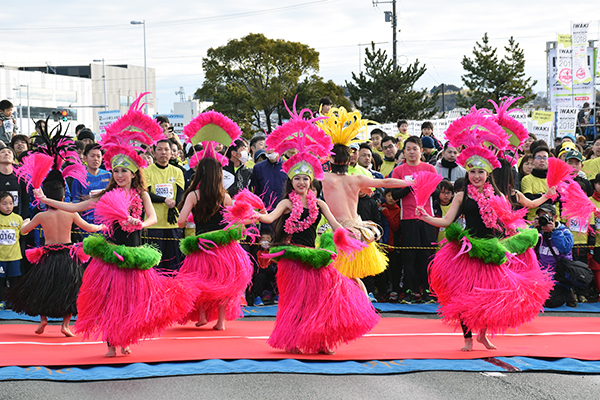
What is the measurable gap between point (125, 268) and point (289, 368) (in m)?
1.78

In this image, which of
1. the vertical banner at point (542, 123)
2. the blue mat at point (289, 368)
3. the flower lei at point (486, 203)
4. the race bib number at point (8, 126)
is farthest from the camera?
the vertical banner at point (542, 123)

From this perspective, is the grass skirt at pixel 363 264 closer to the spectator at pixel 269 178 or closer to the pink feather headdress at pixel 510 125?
the pink feather headdress at pixel 510 125

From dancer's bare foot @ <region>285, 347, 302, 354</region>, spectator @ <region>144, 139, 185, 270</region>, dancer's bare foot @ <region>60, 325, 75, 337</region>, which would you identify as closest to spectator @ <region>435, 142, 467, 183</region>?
spectator @ <region>144, 139, 185, 270</region>

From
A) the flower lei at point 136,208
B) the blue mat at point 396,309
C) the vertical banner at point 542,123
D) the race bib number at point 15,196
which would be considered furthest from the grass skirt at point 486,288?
the vertical banner at point 542,123

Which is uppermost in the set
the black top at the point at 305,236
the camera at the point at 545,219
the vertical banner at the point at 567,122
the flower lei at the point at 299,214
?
the vertical banner at the point at 567,122

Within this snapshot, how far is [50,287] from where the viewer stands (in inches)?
276

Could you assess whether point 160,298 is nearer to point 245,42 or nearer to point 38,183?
point 38,183

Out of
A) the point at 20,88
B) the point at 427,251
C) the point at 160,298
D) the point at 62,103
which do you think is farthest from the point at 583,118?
the point at 62,103

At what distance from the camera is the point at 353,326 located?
584cm

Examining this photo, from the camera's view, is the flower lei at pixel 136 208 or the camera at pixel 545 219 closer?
the flower lei at pixel 136 208

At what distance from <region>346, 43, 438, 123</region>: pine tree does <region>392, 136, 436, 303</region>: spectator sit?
27379 mm

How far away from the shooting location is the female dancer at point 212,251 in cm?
698

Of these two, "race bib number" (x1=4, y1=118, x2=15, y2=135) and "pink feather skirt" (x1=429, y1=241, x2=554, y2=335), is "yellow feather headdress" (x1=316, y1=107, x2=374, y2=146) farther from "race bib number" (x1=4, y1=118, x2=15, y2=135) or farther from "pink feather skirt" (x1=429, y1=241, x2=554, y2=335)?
"race bib number" (x1=4, y1=118, x2=15, y2=135)

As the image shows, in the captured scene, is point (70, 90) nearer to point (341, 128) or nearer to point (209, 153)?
point (209, 153)
